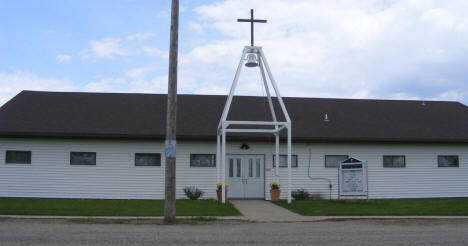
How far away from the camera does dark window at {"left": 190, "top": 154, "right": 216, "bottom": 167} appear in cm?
2067

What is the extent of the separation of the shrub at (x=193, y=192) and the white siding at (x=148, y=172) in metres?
0.22

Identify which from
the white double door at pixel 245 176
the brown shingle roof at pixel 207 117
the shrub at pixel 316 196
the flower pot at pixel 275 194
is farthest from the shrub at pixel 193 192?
the shrub at pixel 316 196

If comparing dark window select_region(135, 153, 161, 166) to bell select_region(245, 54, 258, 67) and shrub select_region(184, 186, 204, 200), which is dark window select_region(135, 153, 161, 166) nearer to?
shrub select_region(184, 186, 204, 200)

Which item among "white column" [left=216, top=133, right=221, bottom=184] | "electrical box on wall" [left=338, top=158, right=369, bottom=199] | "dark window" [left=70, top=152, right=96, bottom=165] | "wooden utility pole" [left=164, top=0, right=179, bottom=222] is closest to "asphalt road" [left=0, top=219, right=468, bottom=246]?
"wooden utility pole" [left=164, top=0, right=179, bottom=222]

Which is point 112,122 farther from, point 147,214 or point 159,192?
point 147,214

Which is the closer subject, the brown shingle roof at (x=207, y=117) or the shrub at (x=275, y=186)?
the shrub at (x=275, y=186)

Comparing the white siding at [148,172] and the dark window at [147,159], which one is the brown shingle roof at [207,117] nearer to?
the white siding at [148,172]

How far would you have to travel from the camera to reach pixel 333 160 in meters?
21.3

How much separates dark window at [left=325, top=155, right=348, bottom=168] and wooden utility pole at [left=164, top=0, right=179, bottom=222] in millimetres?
10289

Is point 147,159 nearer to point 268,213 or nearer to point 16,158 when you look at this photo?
point 16,158

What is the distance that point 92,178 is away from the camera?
66.6 ft

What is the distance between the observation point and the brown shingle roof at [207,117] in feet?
67.1

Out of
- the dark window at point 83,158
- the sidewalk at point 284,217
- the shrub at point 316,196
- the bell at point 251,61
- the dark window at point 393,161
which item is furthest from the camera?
the dark window at point 393,161

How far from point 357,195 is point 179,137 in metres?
7.56
